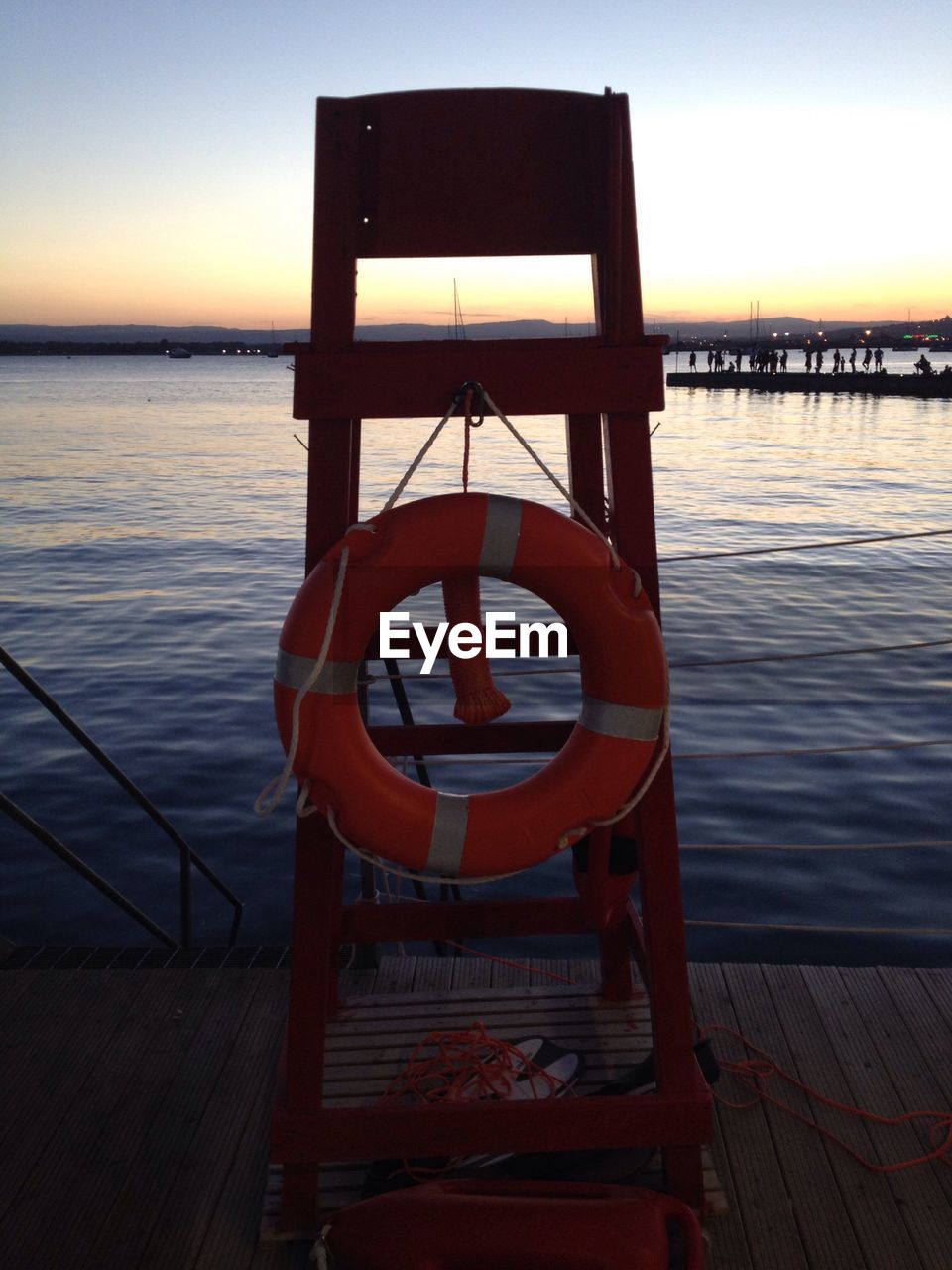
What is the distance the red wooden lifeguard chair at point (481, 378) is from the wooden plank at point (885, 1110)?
1.54 feet

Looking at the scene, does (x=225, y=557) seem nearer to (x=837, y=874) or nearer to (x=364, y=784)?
(x=837, y=874)

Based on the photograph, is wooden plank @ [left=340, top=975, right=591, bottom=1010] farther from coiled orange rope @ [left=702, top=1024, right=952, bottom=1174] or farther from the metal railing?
the metal railing

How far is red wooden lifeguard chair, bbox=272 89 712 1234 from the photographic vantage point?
222 cm

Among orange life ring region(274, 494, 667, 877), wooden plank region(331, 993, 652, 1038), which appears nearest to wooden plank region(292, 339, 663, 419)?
orange life ring region(274, 494, 667, 877)

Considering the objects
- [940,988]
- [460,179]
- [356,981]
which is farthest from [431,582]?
[940,988]

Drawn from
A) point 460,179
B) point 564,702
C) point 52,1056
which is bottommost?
point 52,1056

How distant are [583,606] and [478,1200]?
3.79 ft

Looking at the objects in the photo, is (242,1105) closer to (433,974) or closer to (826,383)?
(433,974)

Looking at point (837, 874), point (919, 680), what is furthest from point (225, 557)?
point (837, 874)

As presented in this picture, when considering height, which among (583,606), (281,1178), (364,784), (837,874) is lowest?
(837,874)

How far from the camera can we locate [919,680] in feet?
31.6

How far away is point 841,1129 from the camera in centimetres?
255

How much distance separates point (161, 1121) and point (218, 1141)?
17cm

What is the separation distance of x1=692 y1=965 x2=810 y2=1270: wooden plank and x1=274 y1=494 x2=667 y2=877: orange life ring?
0.92m
